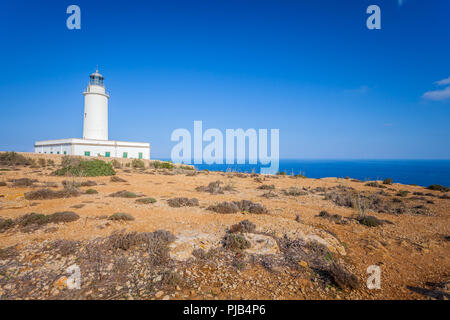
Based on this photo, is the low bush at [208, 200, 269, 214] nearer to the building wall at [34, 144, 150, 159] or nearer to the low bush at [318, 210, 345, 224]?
the low bush at [318, 210, 345, 224]

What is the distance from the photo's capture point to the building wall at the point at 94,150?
32500 mm

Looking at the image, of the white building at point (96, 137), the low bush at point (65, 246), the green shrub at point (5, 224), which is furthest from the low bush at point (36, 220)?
the white building at point (96, 137)

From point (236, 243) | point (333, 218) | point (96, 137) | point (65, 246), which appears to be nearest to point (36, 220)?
point (65, 246)

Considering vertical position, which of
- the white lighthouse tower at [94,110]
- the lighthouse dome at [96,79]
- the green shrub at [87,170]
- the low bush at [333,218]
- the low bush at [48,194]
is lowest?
the low bush at [333,218]

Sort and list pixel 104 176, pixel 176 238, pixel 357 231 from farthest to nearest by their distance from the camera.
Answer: pixel 104 176 < pixel 357 231 < pixel 176 238

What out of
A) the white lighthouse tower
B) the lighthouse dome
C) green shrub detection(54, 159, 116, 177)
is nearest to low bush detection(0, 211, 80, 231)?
green shrub detection(54, 159, 116, 177)

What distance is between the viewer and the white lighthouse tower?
35031mm

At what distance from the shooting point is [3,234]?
554 centimetres

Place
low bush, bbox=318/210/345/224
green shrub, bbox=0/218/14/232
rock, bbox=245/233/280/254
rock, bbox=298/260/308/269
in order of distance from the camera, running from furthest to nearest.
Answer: low bush, bbox=318/210/345/224 → green shrub, bbox=0/218/14/232 → rock, bbox=245/233/280/254 → rock, bbox=298/260/308/269

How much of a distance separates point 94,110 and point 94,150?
6.75 meters

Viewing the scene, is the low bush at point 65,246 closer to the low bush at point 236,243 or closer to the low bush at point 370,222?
the low bush at point 236,243
